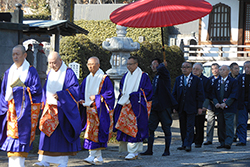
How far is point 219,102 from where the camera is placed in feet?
28.2

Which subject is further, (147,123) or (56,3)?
(56,3)

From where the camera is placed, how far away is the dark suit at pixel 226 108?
27.2ft

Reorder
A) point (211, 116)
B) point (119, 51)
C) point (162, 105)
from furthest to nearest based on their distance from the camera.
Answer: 1. point (119, 51)
2. point (211, 116)
3. point (162, 105)

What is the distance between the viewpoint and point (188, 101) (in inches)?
308

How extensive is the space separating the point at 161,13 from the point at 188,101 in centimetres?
254

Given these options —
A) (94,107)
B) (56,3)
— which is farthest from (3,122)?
(56,3)

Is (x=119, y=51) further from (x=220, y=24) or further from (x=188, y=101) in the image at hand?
(x=220, y=24)

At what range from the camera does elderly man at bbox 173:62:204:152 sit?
775 cm

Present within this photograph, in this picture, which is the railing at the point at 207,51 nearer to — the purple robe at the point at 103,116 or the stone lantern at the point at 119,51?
the stone lantern at the point at 119,51

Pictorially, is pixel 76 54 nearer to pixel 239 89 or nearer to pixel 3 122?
pixel 239 89

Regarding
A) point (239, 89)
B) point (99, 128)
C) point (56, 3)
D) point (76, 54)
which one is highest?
point (56, 3)

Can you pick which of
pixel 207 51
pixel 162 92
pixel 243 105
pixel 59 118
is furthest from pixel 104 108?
pixel 207 51

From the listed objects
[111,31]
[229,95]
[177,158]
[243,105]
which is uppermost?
[111,31]

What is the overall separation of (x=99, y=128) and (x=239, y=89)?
4.07 meters
